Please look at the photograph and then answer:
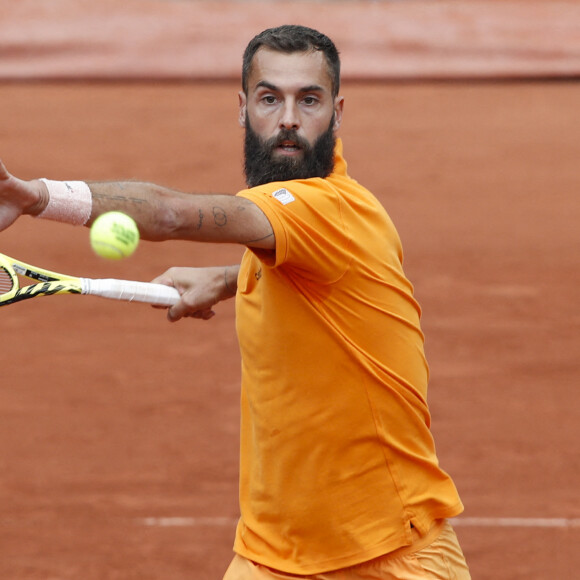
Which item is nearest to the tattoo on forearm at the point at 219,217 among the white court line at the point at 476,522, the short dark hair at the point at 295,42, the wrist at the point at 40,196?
the wrist at the point at 40,196

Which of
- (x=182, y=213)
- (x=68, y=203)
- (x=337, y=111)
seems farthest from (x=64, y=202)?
(x=337, y=111)

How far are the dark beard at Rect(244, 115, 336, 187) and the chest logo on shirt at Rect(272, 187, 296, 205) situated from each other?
0.45 metres

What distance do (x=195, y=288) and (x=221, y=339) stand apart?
578 centimetres

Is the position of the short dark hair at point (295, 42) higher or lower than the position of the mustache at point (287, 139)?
higher

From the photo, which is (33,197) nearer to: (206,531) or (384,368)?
(384,368)

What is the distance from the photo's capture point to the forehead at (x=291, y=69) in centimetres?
417

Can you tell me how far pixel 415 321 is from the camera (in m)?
4.27

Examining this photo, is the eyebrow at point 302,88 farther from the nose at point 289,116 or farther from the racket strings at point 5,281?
the racket strings at point 5,281

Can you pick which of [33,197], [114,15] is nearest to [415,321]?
[33,197]

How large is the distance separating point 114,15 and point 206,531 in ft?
29.2

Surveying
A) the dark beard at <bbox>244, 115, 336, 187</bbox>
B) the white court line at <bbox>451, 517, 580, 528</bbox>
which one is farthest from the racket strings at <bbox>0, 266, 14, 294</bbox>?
the white court line at <bbox>451, 517, 580, 528</bbox>

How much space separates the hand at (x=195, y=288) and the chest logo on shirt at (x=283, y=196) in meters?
1.09

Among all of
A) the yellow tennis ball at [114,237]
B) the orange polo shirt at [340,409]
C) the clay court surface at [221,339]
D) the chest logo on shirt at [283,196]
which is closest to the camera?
the yellow tennis ball at [114,237]

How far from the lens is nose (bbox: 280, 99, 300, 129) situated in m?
4.14
